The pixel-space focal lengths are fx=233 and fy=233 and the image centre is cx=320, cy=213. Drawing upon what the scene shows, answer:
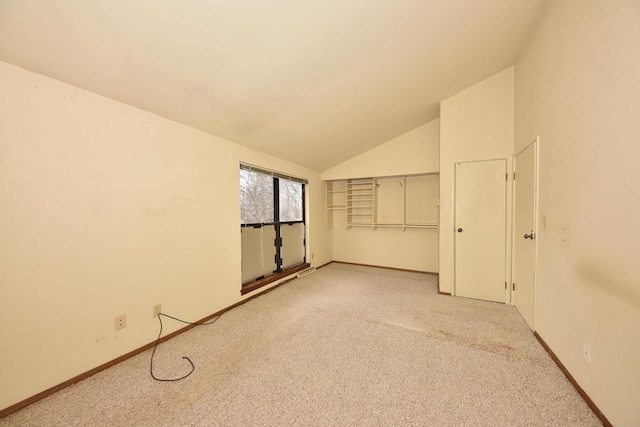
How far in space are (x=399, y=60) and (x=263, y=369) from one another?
123 inches

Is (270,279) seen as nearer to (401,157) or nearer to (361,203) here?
(361,203)

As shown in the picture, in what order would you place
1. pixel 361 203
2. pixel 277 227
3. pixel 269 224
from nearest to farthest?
pixel 269 224
pixel 277 227
pixel 361 203

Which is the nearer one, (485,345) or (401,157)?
(485,345)

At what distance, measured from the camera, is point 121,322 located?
1.95 metres

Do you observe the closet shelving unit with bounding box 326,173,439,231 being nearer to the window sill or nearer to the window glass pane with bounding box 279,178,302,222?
the window glass pane with bounding box 279,178,302,222

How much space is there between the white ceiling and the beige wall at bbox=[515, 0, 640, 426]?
2.84 ft

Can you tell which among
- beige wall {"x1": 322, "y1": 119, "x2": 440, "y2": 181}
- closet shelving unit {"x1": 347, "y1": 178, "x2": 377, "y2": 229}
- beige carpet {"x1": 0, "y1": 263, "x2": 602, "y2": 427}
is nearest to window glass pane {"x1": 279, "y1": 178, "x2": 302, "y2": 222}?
beige wall {"x1": 322, "y1": 119, "x2": 440, "y2": 181}

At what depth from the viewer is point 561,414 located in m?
1.41

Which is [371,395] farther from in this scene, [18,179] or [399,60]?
[399,60]

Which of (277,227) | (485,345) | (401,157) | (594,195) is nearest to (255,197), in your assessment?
(277,227)

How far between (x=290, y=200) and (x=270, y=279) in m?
1.50

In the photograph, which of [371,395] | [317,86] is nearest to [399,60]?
[317,86]

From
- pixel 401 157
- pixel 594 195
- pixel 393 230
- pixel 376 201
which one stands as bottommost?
pixel 393 230

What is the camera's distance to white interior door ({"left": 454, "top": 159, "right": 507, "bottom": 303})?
3.15 m
